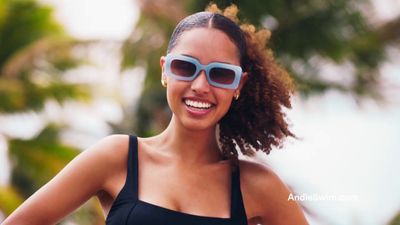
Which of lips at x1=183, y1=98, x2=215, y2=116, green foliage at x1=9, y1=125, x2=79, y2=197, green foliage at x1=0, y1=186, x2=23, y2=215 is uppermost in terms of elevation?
lips at x1=183, y1=98, x2=215, y2=116

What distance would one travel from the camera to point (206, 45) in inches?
125

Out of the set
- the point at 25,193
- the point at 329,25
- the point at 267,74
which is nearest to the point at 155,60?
the point at 329,25

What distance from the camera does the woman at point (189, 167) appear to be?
312cm

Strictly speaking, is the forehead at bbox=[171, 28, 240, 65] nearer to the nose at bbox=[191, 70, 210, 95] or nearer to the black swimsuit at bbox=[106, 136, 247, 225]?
the nose at bbox=[191, 70, 210, 95]

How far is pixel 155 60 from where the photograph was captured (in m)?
11.7

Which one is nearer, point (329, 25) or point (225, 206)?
point (225, 206)

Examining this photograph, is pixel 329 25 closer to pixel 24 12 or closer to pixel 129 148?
pixel 24 12

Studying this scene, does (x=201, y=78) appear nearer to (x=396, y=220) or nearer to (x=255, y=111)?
(x=255, y=111)

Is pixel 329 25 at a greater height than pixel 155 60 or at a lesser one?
greater

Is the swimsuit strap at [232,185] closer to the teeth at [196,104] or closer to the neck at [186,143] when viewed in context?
the neck at [186,143]

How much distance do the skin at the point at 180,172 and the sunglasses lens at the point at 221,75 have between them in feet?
0.11

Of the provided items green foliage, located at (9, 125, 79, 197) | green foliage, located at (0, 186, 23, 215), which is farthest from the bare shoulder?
green foliage, located at (9, 125, 79, 197)

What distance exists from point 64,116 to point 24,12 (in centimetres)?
162

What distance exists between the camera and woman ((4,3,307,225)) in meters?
3.12
